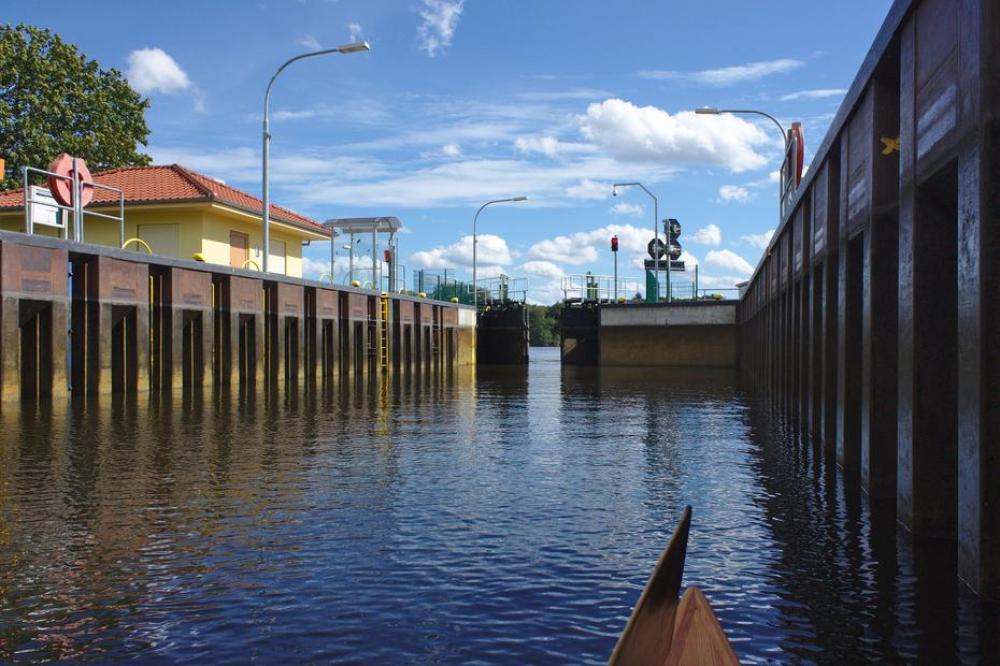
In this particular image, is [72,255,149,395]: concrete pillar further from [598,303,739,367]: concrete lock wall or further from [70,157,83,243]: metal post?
[598,303,739,367]: concrete lock wall

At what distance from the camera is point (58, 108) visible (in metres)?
41.8


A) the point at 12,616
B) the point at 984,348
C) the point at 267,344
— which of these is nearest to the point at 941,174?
the point at 984,348

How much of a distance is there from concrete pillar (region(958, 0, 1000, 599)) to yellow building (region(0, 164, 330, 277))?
97.2 feet

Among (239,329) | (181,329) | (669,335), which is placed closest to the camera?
(181,329)

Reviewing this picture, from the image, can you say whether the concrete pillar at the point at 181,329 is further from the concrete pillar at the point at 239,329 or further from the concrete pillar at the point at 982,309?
the concrete pillar at the point at 982,309

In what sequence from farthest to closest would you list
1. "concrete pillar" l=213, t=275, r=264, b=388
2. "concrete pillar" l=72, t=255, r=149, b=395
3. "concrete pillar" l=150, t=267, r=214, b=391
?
"concrete pillar" l=213, t=275, r=264, b=388 → "concrete pillar" l=150, t=267, r=214, b=391 → "concrete pillar" l=72, t=255, r=149, b=395

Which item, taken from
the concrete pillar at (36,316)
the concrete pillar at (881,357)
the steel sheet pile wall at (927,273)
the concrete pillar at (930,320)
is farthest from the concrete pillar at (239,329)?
the concrete pillar at (930,320)

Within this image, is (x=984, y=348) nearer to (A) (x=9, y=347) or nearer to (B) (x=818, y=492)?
(B) (x=818, y=492)

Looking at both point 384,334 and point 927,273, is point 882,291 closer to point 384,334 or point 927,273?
point 927,273

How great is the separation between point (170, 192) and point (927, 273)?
1283 inches

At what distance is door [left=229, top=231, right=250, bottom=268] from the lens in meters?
36.9

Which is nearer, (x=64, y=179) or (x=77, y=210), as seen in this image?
(x=77, y=210)

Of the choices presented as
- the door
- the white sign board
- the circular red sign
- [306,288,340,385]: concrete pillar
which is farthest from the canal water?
the door

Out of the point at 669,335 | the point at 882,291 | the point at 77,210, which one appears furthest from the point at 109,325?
the point at 669,335
